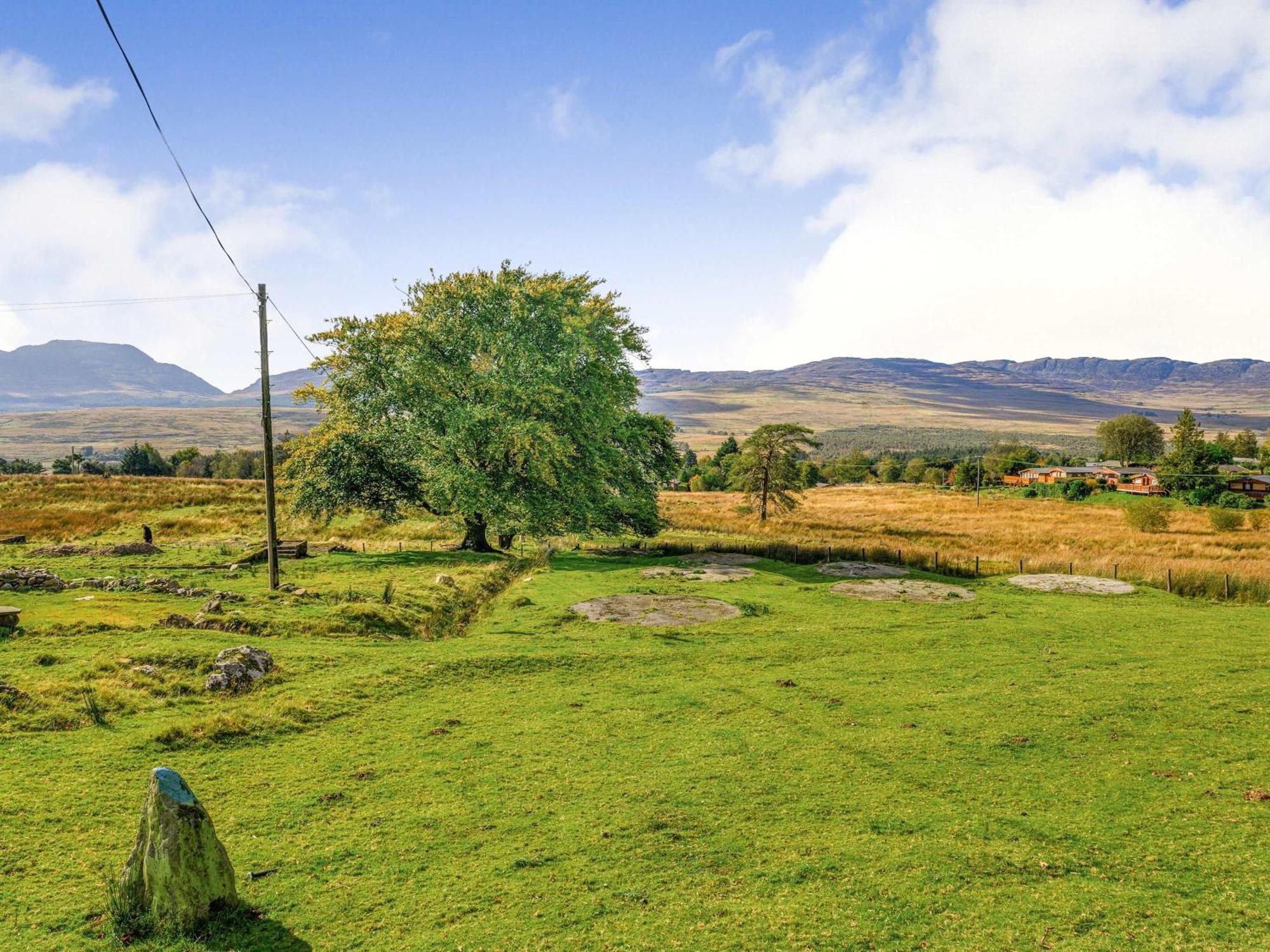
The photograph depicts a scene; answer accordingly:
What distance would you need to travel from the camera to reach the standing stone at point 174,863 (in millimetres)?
7391

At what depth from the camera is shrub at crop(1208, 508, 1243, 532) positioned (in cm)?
6962

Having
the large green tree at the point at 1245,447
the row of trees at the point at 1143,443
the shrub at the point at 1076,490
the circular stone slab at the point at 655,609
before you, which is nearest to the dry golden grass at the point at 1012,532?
the shrub at the point at 1076,490

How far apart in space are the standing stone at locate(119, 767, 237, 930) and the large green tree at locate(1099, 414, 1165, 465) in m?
203

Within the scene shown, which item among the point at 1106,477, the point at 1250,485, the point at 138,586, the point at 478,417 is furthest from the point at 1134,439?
the point at 138,586

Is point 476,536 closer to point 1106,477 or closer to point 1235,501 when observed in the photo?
point 1235,501

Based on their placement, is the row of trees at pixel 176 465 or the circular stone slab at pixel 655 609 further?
the row of trees at pixel 176 465

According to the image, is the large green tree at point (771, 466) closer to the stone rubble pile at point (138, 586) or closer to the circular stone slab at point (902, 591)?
the circular stone slab at point (902, 591)

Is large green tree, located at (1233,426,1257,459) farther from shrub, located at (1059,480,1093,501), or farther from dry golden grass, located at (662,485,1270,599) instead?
dry golden grass, located at (662,485,1270,599)

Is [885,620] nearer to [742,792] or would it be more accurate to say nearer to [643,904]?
[742,792]

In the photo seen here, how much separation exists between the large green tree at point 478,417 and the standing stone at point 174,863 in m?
27.2

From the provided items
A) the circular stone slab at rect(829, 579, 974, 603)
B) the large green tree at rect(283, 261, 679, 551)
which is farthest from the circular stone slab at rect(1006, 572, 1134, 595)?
the large green tree at rect(283, 261, 679, 551)

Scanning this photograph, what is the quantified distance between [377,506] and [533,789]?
1260 inches

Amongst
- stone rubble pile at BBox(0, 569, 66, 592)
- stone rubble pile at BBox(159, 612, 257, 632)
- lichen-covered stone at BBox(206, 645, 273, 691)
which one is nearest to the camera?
lichen-covered stone at BBox(206, 645, 273, 691)

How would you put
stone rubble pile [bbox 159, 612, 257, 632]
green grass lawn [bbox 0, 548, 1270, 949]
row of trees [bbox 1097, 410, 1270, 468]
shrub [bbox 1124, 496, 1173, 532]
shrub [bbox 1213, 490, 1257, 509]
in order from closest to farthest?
green grass lawn [bbox 0, 548, 1270, 949] < stone rubble pile [bbox 159, 612, 257, 632] < shrub [bbox 1124, 496, 1173, 532] < shrub [bbox 1213, 490, 1257, 509] < row of trees [bbox 1097, 410, 1270, 468]
